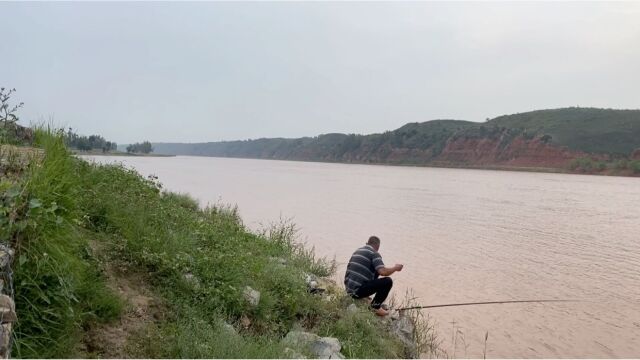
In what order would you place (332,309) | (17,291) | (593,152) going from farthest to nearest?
(593,152), (332,309), (17,291)

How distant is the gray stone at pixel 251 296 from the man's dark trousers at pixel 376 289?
7.91 ft

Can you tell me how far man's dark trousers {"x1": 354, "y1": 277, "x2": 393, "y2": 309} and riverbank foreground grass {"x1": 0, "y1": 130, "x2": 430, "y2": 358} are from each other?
0.33m

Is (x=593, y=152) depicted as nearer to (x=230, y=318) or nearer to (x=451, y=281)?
(x=451, y=281)

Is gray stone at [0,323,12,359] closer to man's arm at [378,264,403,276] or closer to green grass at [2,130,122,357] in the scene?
green grass at [2,130,122,357]

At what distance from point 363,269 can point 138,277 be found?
A: 3.82 meters

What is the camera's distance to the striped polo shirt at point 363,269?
25.2 ft

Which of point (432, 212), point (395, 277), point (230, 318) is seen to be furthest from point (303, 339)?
point (432, 212)

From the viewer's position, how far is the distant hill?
3374 inches

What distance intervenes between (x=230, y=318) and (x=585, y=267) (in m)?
12.4

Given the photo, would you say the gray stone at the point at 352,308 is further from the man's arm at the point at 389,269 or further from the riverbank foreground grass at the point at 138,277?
the man's arm at the point at 389,269

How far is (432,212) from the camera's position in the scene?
25.5 meters

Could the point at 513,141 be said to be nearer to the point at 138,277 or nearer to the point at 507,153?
the point at 507,153

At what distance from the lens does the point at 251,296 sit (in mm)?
5590

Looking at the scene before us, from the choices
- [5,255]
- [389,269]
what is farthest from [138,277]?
[389,269]
